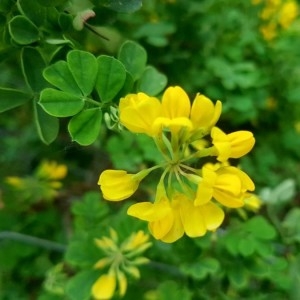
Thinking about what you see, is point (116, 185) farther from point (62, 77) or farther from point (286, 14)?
point (286, 14)

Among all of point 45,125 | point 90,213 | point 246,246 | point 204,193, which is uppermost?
point 204,193

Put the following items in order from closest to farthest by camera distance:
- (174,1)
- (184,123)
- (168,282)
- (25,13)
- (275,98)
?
(184,123)
(25,13)
(168,282)
(174,1)
(275,98)

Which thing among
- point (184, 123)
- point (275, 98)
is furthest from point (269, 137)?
point (184, 123)

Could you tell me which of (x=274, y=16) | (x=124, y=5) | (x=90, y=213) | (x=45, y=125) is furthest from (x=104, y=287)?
(x=274, y=16)

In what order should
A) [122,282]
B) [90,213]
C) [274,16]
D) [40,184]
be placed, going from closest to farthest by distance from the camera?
1. [122,282]
2. [90,213]
3. [40,184]
4. [274,16]

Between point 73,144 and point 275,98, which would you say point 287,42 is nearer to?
point 275,98

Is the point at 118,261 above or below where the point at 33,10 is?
below

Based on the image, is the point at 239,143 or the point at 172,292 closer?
the point at 239,143
